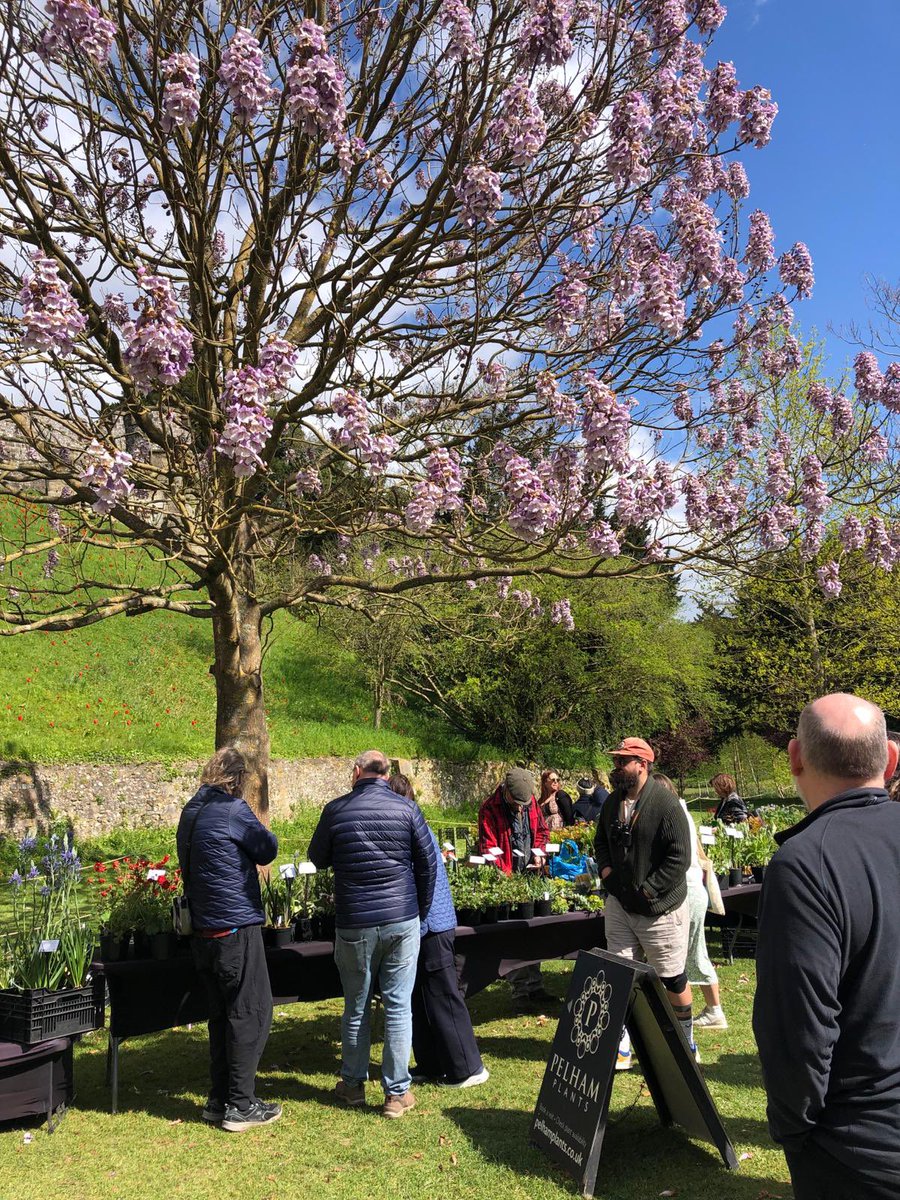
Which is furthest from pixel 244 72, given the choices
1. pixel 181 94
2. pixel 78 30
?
pixel 78 30

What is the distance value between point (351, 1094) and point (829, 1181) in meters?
3.78

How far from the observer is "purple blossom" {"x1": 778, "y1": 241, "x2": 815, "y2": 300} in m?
7.89

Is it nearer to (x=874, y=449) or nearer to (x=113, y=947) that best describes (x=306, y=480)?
(x=113, y=947)

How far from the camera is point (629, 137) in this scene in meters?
5.85

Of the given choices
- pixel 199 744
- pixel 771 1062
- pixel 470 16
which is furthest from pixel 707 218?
pixel 199 744

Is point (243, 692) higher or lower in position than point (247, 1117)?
higher

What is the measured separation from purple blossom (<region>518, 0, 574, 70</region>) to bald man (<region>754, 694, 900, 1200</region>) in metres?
5.03

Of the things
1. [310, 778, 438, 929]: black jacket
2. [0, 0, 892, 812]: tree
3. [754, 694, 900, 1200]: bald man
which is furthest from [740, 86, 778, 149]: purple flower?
[754, 694, 900, 1200]: bald man

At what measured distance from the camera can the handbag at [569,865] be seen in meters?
7.00

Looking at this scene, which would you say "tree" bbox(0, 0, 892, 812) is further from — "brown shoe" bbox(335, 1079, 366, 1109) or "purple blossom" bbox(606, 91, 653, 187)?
"brown shoe" bbox(335, 1079, 366, 1109)

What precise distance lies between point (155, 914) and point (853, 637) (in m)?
19.0

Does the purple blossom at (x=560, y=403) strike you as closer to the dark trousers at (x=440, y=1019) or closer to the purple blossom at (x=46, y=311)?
the purple blossom at (x=46, y=311)

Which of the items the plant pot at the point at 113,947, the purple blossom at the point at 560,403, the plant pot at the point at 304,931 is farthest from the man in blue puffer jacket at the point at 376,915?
the purple blossom at the point at 560,403

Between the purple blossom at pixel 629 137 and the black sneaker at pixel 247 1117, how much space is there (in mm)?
6035
